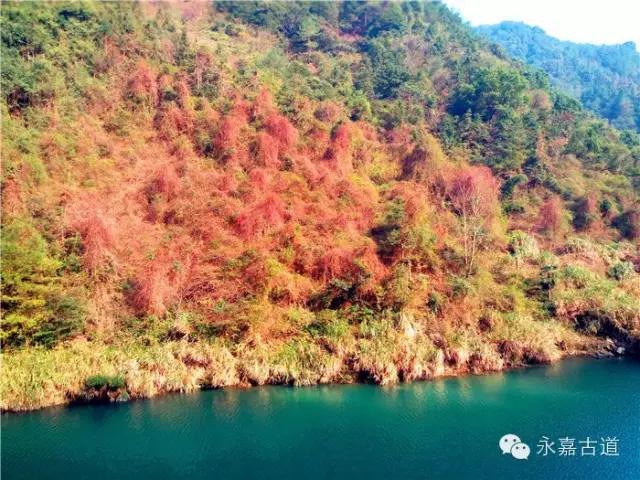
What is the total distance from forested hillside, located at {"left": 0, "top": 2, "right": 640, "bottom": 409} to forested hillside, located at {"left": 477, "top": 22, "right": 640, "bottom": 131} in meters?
32.7

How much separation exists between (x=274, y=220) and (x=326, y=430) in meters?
9.56

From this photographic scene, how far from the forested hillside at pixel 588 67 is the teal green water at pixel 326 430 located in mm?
54020

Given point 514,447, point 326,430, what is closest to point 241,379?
point 326,430

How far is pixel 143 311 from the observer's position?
18.6 metres

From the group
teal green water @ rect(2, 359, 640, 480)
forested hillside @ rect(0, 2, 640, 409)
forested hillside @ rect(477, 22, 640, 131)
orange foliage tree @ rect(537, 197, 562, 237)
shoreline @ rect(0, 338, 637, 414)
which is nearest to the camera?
teal green water @ rect(2, 359, 640, 480)

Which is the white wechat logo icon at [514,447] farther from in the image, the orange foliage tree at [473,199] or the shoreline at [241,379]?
the orange foliage tree at [473,199]

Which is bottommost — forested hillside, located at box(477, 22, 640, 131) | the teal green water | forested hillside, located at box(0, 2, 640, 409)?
the teal green water

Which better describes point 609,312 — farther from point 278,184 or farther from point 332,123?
point 332,123

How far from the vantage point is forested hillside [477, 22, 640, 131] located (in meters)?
64.8

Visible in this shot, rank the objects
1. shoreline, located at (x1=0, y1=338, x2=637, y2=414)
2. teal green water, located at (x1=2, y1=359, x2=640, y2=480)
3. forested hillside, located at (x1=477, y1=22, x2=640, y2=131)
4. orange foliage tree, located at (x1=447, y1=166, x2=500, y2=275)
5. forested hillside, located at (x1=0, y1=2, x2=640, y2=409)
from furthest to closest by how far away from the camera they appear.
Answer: forested hillside, located at (x1=477, y1=22, x2=640, y2=131), orange foliage tree, located at (x1=447, y1=166, x2=500, y2=275), forested hillside, located at (x1=0, y1=2, x2=640, y2=409), shoreline, located at (x1=0, y1=338, x2=637, y2=414), teal green water, located at (x1=2, y1=359, x2=640, y2=480)

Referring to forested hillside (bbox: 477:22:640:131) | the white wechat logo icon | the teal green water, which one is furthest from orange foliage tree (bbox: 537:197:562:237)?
forested hillside (bbox: 477:22:640:131)

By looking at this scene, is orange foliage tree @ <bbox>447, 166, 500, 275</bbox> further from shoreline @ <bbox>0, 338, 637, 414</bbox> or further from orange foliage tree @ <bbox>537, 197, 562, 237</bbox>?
shoreline @ <bbox>0, 338, 637, 414</bbox>

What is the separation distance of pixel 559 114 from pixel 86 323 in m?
33.5

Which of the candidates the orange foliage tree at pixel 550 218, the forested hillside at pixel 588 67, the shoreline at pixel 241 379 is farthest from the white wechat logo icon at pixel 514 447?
the forested hillside at pixel 588 67
